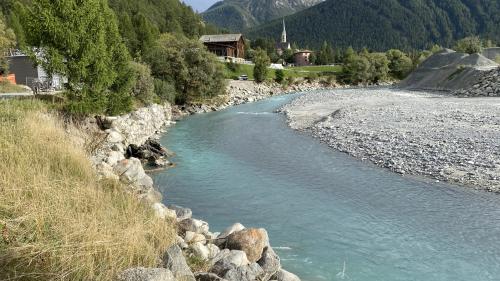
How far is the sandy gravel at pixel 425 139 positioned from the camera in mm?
18781

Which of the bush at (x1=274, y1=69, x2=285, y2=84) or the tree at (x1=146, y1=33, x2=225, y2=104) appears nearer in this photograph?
the tree at (x1=146, y1=33, x2=225, y2=104)

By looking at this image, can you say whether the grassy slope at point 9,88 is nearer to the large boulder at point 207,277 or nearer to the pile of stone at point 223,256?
the pile of stone at point 223,256

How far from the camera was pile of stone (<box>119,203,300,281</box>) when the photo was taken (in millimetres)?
7184

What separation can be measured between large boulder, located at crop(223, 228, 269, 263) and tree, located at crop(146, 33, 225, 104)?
4463cm

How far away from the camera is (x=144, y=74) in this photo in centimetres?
3947

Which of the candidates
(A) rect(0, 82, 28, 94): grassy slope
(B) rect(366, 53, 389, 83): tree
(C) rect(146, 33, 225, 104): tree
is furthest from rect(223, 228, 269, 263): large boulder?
(B) rect(366, 53, 389, 83): tree

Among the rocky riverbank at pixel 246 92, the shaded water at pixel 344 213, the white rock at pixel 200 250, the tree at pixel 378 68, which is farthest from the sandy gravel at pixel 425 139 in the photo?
the tree at pixel 378 68

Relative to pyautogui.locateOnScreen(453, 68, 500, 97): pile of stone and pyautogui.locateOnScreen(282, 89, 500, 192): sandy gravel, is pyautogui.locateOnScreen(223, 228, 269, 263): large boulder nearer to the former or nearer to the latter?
pyautogui.locateOnScreen(282, 89, 500, 192): sandy gravel

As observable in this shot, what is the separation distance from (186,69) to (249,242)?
46.3 m

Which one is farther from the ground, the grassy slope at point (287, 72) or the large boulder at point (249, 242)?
the grassy slope at point (287, 72)

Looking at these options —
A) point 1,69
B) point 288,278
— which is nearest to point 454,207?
point 288,278

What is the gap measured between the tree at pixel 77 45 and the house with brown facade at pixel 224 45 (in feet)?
281

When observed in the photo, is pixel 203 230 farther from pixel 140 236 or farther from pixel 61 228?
pixel 61 228

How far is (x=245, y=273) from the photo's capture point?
8469 mm
